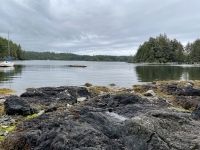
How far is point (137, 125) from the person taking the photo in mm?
5102

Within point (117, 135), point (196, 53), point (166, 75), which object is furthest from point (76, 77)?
point (196, 53)

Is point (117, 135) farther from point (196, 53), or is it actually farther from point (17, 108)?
point (196, 53)

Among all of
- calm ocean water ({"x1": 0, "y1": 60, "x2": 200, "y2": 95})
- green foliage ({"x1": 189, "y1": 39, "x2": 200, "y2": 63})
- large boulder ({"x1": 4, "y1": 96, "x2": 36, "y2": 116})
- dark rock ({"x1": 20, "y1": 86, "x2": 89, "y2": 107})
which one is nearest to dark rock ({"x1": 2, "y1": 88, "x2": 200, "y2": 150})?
large boulder ({"x1": 4, "y1": 96, "x2": 36, "y2": 116})

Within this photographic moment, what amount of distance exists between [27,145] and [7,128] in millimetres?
2599

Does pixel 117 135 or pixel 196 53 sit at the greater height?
pixel 196 53

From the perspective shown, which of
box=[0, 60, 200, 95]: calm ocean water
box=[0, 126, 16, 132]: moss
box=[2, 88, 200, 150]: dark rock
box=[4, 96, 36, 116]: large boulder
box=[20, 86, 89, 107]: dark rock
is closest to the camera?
box=[2, 88, 200, 150]: dark rock

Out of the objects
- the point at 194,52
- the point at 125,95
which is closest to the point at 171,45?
the point at 194,52

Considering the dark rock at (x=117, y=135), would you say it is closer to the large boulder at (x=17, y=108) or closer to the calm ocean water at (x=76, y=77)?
the large boulder at (x=17, y=108)

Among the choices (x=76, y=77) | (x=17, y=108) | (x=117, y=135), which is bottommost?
(x=76, y=77)

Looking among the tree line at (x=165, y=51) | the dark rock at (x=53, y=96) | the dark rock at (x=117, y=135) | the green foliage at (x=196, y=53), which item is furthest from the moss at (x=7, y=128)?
the tree line at (x=165, y=51)

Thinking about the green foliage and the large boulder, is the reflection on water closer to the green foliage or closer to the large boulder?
the large boulder

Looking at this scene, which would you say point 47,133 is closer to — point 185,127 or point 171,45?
point 185,127

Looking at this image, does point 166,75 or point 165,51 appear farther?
point 165,51

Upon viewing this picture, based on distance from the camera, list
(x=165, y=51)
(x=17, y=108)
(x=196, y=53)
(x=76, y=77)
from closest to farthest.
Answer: (x=17, y=108) → (x=76, y=77) → (x=196, y=53) → (x=165, y=51)
